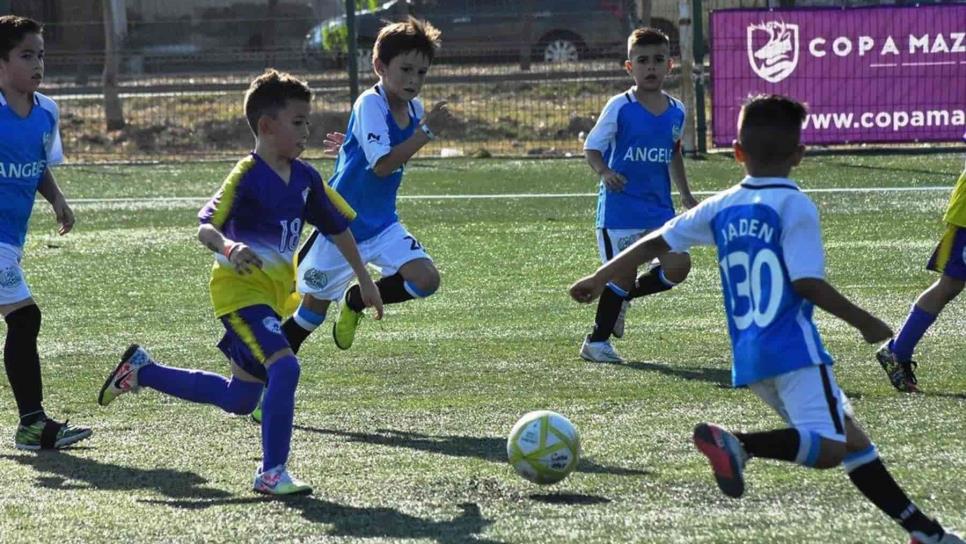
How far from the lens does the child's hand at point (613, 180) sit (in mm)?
8414

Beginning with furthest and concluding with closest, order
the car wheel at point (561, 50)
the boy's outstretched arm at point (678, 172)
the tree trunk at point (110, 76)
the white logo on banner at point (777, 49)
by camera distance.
Result: the tree trunk at point (110, 76) → the car wheel at point (561, 50) → the white logo on banner at point (777, 49) → the boy's outstretched arm at point (678, 172)

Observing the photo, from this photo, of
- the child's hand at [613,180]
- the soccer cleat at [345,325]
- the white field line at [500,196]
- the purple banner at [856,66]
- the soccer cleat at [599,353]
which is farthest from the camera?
the purple banner at [856,66]

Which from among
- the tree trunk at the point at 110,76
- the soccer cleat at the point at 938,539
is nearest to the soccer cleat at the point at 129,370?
the soccer cleat at the point at 938,539

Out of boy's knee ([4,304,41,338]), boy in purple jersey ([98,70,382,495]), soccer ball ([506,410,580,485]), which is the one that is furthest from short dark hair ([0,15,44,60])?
soccer ball ([506,410,580,485])

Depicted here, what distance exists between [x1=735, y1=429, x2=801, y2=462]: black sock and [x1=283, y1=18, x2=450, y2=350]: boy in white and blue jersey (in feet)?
10.6

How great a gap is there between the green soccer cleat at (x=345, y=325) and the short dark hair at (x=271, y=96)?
7.13 ft

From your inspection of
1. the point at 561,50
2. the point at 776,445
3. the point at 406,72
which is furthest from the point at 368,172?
the point at 561,50

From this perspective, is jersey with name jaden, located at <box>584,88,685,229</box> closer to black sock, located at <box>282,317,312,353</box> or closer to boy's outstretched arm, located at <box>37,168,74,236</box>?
black sock, located at <box>282,317,312,353</box>

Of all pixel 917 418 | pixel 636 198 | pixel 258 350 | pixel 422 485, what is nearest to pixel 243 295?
pixel 258 350

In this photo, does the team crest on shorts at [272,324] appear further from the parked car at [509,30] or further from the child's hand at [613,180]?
the parked car at [509,30]

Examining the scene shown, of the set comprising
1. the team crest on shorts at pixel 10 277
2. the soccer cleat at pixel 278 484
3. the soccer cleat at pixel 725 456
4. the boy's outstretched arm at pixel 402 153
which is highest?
the boy's outstretched arm at pixel 402 153

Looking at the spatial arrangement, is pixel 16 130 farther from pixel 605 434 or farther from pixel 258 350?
pixel 605 434

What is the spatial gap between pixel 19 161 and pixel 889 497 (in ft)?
13.3

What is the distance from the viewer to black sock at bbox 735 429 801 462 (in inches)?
182
